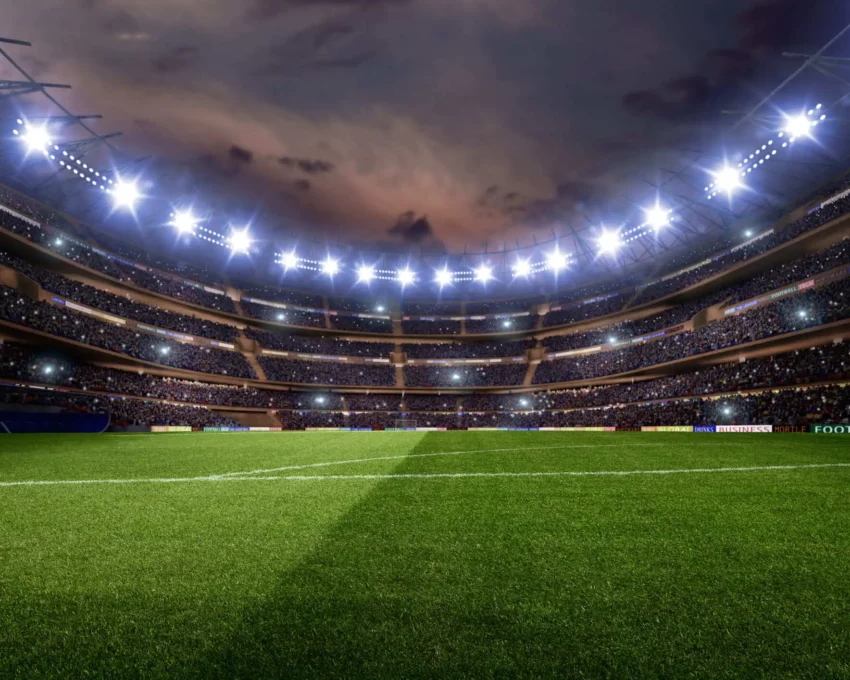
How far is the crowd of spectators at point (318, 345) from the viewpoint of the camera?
189 feet

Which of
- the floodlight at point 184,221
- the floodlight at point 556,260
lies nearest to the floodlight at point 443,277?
the floodlight at point 556,260

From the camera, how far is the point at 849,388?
84.5ft

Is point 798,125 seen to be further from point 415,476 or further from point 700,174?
point 415,476

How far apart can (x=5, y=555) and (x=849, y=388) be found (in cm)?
3460

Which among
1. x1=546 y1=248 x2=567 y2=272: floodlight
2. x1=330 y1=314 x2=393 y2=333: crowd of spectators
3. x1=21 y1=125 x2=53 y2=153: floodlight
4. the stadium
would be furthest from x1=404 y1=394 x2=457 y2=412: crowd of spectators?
x1=21 y1=125 x2=53 y2=153: floodlight

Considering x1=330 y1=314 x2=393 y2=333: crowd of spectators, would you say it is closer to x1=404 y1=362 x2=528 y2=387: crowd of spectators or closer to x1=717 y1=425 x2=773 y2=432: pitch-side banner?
x1=404 y1=362 x2=528 y2=387: crowd of spectators

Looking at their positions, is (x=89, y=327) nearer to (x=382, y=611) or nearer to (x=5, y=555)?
(x=5, y=555)

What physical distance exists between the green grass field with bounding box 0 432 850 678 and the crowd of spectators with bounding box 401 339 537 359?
58.6m

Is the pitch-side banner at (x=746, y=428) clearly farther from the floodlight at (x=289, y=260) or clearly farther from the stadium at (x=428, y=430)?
the floodlight at (x=289, y=260)

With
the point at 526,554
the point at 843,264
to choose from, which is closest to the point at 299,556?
the point at 526,554

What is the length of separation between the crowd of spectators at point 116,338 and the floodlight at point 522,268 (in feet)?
125

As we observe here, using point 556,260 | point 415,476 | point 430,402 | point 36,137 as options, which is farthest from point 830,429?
point 36,137

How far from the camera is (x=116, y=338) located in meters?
38.6

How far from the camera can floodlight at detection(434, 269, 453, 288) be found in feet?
227
